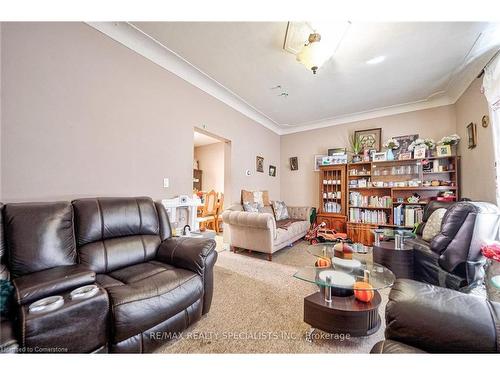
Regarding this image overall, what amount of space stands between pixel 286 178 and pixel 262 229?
8.24 feet

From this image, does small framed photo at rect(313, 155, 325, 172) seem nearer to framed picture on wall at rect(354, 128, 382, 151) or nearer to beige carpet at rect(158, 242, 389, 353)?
framed picture on wall at rect(354, 128, 382, 151)

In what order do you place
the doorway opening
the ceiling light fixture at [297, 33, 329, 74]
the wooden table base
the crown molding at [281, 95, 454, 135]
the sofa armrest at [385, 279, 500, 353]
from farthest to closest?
the doorway opening < the crown molding at [281, 95, 454, 135] < the ceiling light fixture at [297, 33, 329, 74] < the wooden table base < the sofa armrest at [385, 279, 500, 353]

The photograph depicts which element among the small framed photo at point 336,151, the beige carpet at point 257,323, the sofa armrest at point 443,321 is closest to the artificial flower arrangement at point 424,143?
the small framed photo at point 336,151

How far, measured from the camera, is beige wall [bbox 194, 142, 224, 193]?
20.9 feet

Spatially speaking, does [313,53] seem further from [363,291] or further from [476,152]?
[476,152]

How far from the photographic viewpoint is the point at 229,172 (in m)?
3.74

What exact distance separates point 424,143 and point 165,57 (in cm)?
432

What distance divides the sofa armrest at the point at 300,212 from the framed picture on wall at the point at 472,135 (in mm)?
2702

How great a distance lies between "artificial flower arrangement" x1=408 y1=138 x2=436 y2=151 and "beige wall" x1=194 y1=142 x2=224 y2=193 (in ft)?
15.1

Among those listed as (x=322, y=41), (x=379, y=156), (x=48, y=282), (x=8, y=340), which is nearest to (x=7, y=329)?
(x=8, y=340)

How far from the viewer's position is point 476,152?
2.76 m

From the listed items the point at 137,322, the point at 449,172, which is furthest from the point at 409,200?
the point at 137,322

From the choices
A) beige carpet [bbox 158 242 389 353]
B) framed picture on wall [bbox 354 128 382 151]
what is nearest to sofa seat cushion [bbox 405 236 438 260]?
beige carpet [bbox 158 242 389 353]
